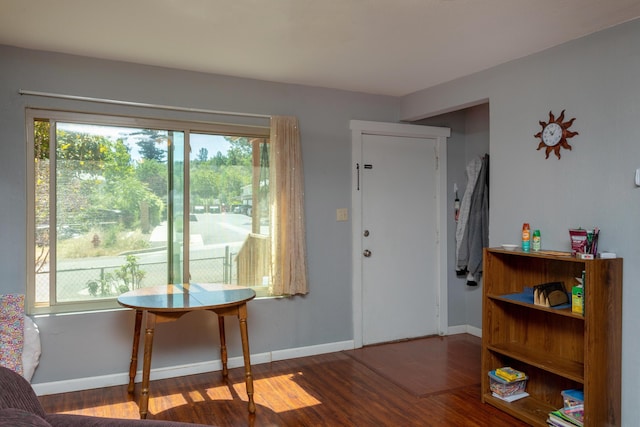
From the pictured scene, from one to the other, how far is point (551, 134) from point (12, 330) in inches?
142

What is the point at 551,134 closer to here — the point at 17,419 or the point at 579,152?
the point at 579,152

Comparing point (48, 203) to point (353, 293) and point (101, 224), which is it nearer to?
point (101, 224)

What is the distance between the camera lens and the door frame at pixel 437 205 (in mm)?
4039

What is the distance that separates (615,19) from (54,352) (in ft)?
13.1

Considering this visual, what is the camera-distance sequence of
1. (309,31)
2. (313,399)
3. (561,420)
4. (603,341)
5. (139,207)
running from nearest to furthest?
(603,341)
(561,420)
(309,31)
(313,399)
(139,207)

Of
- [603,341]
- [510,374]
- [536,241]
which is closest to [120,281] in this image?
[510,374]

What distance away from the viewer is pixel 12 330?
280 cm

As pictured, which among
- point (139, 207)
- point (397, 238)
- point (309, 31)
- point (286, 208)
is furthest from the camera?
point (397, 238)

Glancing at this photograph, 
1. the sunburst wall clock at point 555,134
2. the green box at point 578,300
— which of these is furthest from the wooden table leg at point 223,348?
the sunburst wall clock at point 555,134

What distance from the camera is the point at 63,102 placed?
3057 millimetres

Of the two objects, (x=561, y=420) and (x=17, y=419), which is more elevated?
(x=17, y=419)

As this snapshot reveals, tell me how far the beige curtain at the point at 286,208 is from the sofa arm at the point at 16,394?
2433mm

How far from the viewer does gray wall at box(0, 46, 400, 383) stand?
2.94m

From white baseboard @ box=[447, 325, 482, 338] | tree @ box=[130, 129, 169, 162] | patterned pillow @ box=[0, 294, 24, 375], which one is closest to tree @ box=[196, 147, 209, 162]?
tree @ box=[130, 129, 169, 162]
